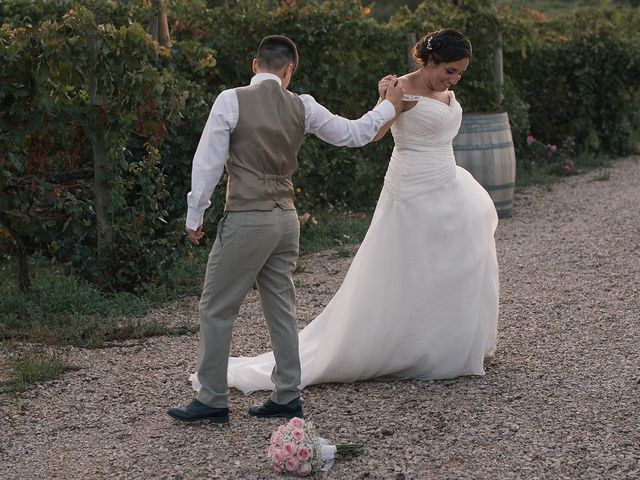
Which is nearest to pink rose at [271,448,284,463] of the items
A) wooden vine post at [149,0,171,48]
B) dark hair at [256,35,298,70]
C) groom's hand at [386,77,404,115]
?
dark hair at [256,35,298,70]

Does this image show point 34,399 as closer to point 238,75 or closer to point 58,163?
point 58,163

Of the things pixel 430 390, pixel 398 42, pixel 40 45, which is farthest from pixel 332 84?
pixel 430 390

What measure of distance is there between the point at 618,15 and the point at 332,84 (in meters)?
6.10

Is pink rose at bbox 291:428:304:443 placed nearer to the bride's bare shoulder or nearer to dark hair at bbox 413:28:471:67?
the bride's bare shoulder

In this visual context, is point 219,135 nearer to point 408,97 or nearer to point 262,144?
point 262,144

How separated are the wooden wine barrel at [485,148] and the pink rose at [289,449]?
19.2 ft

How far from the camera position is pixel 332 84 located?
9.90 meters

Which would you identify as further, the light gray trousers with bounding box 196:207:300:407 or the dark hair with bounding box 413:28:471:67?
the dark hair with bounding box 413:28:471:67

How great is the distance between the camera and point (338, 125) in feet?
14.6

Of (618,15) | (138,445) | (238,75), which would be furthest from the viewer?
(618,15)

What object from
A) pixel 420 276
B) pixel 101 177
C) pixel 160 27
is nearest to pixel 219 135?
pixel 420 276

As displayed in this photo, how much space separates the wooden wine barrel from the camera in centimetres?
940

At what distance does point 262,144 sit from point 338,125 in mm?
378

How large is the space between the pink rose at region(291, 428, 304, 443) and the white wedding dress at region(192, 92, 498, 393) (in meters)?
1.10
